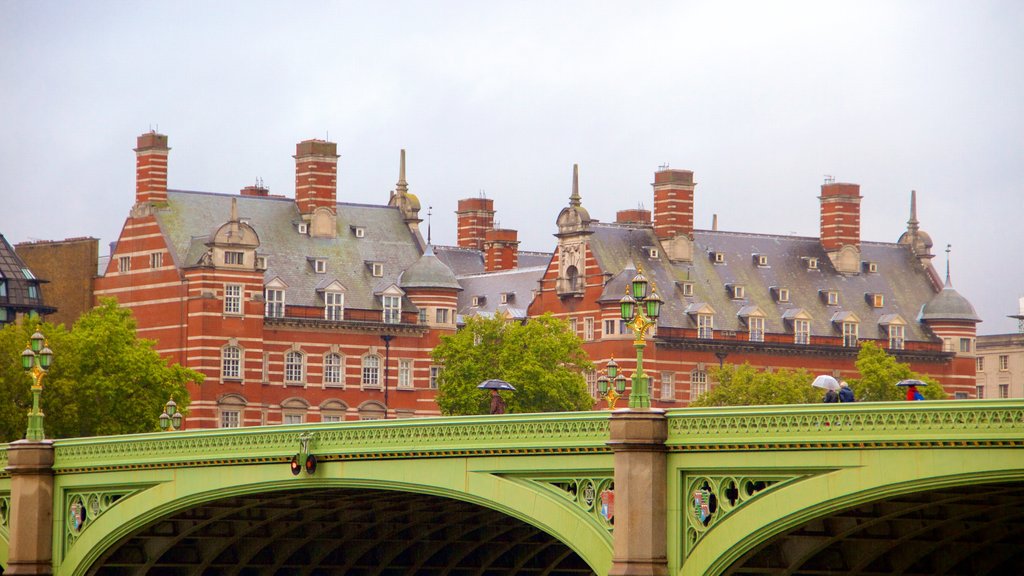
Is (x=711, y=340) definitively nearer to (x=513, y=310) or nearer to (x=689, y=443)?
(x=513, y=310)

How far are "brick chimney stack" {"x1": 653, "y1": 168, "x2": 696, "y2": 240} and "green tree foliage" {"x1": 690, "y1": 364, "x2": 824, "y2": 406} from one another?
1452 cm

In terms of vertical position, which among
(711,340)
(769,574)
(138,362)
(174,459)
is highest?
(711,340)

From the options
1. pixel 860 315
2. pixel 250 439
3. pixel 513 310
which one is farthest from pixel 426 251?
pixel 250 439

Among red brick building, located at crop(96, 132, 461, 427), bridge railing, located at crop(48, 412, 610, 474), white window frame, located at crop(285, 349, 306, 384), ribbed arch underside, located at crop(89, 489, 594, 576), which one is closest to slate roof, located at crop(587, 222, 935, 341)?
red brick building, located at crop(96, 132, 461, 427)

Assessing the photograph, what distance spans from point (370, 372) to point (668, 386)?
15572mm

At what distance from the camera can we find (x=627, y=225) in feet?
411

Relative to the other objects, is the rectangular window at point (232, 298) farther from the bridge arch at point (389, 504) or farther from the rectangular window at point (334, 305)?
the bridge arch at point (389, 504)

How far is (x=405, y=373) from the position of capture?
122 metres

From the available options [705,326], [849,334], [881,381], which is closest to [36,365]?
[881,381]

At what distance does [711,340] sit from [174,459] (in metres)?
69.7

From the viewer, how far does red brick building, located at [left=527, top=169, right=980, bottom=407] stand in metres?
121

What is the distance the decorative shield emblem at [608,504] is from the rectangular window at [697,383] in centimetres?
7840

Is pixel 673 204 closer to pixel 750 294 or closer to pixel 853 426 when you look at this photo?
pixel 750 294

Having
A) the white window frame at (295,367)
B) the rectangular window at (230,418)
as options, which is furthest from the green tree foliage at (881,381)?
the rectangular window at (230,418)
